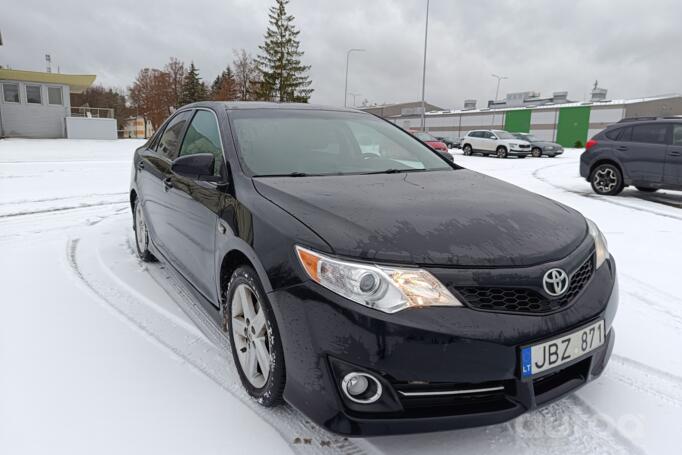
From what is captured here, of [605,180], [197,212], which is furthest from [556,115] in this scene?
[197,212]

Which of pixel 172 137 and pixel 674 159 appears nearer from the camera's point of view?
pixel 172 137

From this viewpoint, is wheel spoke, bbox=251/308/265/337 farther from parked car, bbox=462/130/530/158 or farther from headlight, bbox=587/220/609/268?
parked car, bbox=462/130/530/158

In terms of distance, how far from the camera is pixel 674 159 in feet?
28.6

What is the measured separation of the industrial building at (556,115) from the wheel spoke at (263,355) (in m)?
46.9

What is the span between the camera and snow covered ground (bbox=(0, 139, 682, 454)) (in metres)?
2.11

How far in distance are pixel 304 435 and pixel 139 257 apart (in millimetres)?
3346

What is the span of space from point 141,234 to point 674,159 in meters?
8.93

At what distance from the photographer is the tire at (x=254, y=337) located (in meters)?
2.09

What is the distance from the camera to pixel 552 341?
1870 mm

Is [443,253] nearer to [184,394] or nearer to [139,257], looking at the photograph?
[184,394]

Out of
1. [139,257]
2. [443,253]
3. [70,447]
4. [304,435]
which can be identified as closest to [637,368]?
[443,253]

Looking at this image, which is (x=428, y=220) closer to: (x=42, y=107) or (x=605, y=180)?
(x=605, y=180)

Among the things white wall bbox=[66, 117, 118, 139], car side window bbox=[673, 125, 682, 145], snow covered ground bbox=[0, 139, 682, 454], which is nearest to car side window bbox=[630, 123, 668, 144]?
car side window bbox=[673, 125, 682, 145]

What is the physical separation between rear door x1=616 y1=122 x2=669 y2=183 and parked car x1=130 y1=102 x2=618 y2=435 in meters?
7.88
